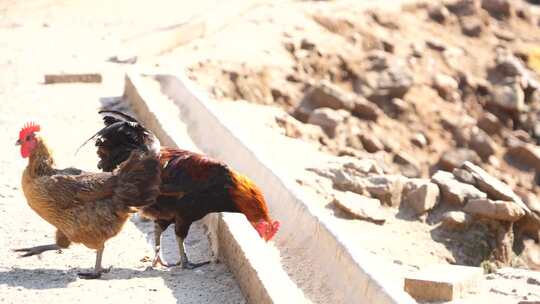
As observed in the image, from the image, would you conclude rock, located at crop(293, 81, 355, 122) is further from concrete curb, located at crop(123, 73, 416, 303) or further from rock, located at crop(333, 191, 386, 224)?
rock, located at crop(333, 191, 386, 224)

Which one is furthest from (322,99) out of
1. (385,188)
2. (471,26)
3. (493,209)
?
(471,26)

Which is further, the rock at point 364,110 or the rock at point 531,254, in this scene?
the rock at point 364,110

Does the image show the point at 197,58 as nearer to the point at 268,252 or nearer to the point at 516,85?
the point at 516,85

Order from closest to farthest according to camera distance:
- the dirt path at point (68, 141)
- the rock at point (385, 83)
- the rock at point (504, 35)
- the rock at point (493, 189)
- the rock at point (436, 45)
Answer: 1. the dirt path at point (68, 141)
2. the rock at point (493, 189)
3. the rock at point (385, 83)
4. the rock at point (436, 45)
5. the rock at point (504, 35)

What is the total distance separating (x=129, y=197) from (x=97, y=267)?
1.81 feet

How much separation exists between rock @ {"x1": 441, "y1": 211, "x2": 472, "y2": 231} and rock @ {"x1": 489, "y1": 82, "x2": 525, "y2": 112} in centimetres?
784

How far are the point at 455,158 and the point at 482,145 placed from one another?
110 centimetres

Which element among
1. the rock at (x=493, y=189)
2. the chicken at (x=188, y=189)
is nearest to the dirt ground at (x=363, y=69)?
the rock at (x=493, y=189)

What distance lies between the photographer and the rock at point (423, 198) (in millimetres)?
11938

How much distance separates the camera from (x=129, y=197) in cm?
786

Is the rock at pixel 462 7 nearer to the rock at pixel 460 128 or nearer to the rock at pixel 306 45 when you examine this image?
the rock at pixel 460 128

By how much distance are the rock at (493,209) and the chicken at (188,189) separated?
410 cm

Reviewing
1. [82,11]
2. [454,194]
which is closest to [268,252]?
[454,194]

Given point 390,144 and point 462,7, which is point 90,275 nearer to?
point 390,144
